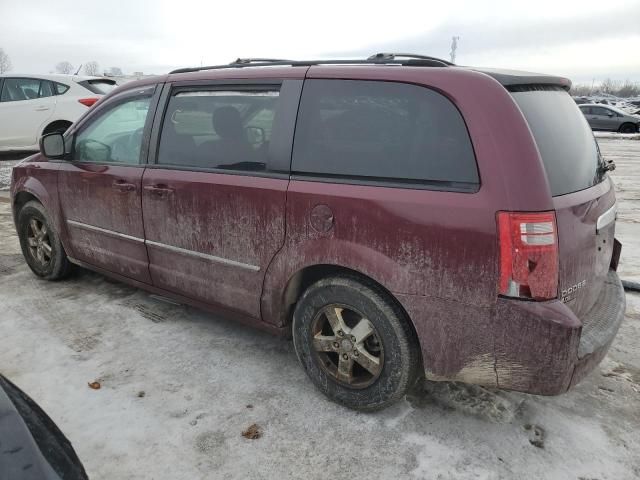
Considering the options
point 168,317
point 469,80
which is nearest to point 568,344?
point 469,80

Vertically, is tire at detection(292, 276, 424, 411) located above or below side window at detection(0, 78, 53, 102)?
below

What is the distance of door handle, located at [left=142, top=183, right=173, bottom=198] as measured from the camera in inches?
126

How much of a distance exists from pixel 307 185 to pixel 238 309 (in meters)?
0.93

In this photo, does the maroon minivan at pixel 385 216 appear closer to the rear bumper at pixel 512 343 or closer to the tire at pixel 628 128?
the rear bumper at pixel 512 343

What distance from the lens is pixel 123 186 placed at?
11.4 feet

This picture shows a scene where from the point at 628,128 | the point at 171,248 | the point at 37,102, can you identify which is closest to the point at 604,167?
the point at 171,248

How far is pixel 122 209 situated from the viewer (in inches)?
140

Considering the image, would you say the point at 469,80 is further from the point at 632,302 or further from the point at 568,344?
the point at 632,302

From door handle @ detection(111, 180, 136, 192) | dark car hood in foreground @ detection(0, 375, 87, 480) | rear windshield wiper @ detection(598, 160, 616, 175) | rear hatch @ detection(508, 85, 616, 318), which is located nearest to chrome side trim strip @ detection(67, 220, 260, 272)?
door handle @ detection(111, 180, 136, 192)

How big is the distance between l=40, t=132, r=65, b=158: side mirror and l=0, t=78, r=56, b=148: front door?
7.10 metres

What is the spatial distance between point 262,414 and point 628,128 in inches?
963

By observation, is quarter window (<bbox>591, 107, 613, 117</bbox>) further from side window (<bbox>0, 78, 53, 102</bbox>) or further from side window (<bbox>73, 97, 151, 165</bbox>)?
side window (<bbox>73, 97, 151, 165</bbox>)

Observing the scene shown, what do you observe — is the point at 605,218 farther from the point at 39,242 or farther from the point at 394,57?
the point at 39,242

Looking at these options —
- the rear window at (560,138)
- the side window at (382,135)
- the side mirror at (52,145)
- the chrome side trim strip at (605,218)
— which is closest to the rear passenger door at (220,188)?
the side window at (382,135)
